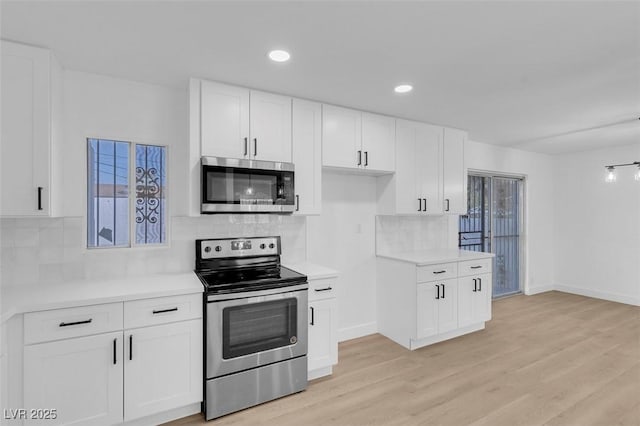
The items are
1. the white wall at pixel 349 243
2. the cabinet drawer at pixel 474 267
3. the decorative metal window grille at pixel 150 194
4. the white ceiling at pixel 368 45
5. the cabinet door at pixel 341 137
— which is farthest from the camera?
the cabinet drawer at pixel 474 267

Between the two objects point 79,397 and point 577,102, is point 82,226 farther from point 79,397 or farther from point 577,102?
point 577,102

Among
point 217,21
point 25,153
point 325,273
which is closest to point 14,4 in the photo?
point 25,153

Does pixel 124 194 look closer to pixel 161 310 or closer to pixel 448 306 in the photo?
pixel 161 310

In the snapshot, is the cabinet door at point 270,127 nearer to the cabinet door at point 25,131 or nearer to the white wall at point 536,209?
the cabinet door at point 25,131

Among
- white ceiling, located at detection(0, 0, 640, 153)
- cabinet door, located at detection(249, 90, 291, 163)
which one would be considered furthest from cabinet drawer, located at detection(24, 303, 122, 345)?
white ceiling, located at detection(0, 0, 640, 153)

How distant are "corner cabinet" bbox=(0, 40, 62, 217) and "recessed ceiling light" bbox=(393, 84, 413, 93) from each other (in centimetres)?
253

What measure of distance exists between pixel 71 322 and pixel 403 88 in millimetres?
2945

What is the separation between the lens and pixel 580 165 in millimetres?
5500

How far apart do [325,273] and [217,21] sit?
200cm

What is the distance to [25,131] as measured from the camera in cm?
204

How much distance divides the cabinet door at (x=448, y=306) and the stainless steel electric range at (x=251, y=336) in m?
1.73

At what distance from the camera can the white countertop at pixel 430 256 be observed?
345 cm

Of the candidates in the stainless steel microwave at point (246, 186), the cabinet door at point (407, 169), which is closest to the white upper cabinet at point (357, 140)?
the cabinet door at point (407, 169)

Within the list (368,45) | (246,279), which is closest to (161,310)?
(246,279)
